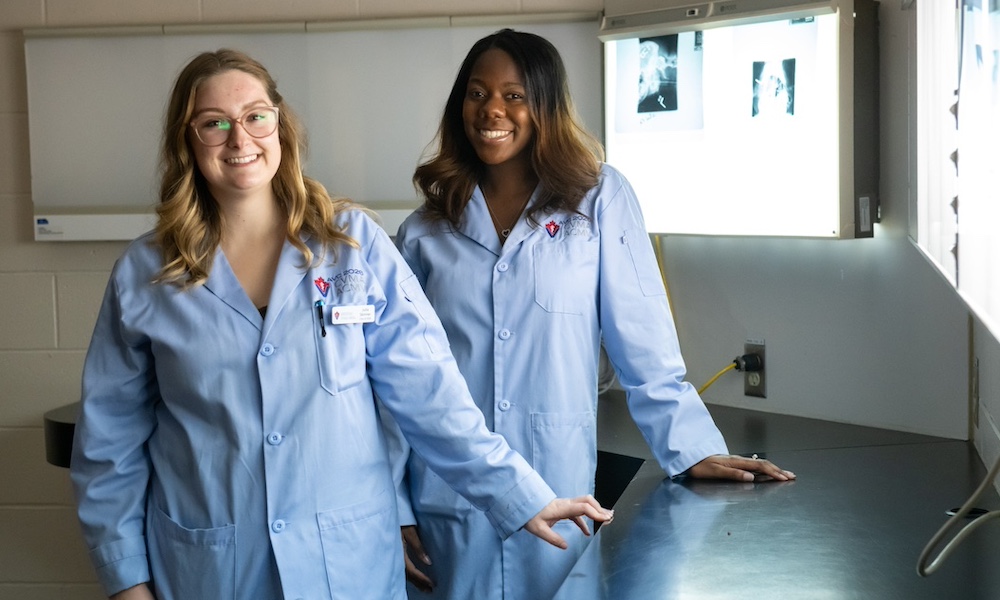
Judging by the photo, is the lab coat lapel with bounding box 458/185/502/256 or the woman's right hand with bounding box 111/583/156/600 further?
the lab coat lapel with bounding box 458/185/502/256

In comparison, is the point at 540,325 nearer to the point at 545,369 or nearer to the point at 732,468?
the point at 545,369

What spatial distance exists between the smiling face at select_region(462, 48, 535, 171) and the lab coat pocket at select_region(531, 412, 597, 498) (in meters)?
A: 0.45

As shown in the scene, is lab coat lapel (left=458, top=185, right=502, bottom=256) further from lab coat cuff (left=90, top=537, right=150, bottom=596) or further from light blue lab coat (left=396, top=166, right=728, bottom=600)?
lab coat cuff (left=90, top=537, right=150, bottom=596)

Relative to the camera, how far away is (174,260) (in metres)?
1.49

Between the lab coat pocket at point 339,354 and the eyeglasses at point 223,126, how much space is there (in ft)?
0.86

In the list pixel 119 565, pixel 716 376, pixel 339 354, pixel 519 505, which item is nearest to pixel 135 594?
pixel 119 565

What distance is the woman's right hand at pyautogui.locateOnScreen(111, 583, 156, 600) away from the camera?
1.48 metres

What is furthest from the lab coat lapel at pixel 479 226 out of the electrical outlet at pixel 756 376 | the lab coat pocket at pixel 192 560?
the electrical outlet at pixel 756 376

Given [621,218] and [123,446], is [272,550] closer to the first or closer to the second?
[123,446]

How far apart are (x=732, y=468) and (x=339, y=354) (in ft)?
2.31

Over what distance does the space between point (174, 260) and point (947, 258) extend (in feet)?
3.35

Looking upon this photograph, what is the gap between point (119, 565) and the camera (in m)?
1.47

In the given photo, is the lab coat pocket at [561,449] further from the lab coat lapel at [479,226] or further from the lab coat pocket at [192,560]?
the lab coat pocket at [192,560]

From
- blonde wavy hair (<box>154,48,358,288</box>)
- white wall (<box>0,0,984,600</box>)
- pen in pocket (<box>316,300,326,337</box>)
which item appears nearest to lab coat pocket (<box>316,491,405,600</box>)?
pen in pocket (<box>316,300,326,337</box>)
